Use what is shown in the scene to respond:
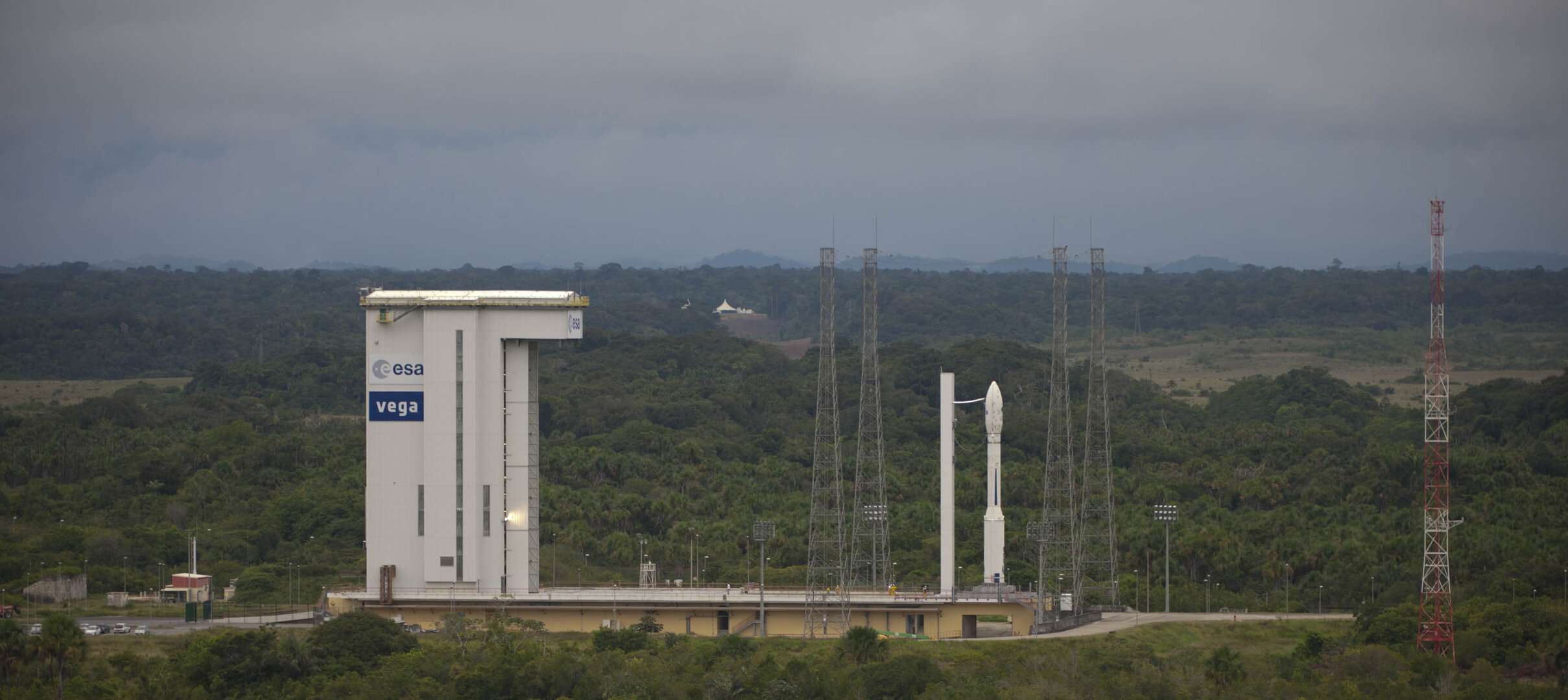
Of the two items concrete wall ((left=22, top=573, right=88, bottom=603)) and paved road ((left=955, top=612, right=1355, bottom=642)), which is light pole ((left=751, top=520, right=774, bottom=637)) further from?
concrete wall ((left=22, top=573, right=88, bottom=603))

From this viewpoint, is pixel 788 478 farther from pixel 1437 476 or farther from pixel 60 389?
pixel 60 389

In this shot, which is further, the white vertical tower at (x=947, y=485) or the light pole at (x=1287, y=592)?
the light pole at (x=1287, y=592)

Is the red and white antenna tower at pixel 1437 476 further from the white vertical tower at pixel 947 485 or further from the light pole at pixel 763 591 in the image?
the light pole at pixel 763 591

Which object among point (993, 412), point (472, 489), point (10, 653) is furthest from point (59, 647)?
point (993, 412)

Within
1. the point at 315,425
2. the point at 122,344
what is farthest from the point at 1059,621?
the point at 122,344

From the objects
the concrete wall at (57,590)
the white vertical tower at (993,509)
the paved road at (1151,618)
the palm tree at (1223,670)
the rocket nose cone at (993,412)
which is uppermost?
the rocket nose cone at (993,412)

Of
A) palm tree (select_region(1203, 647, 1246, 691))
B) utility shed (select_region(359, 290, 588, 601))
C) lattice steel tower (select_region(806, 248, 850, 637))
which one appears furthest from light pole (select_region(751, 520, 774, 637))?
palm tree (select_region(1203, 647, 1246, 691))

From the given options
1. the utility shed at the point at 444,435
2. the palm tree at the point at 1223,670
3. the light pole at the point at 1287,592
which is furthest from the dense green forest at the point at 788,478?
the palm tree at the point at 1223,670
